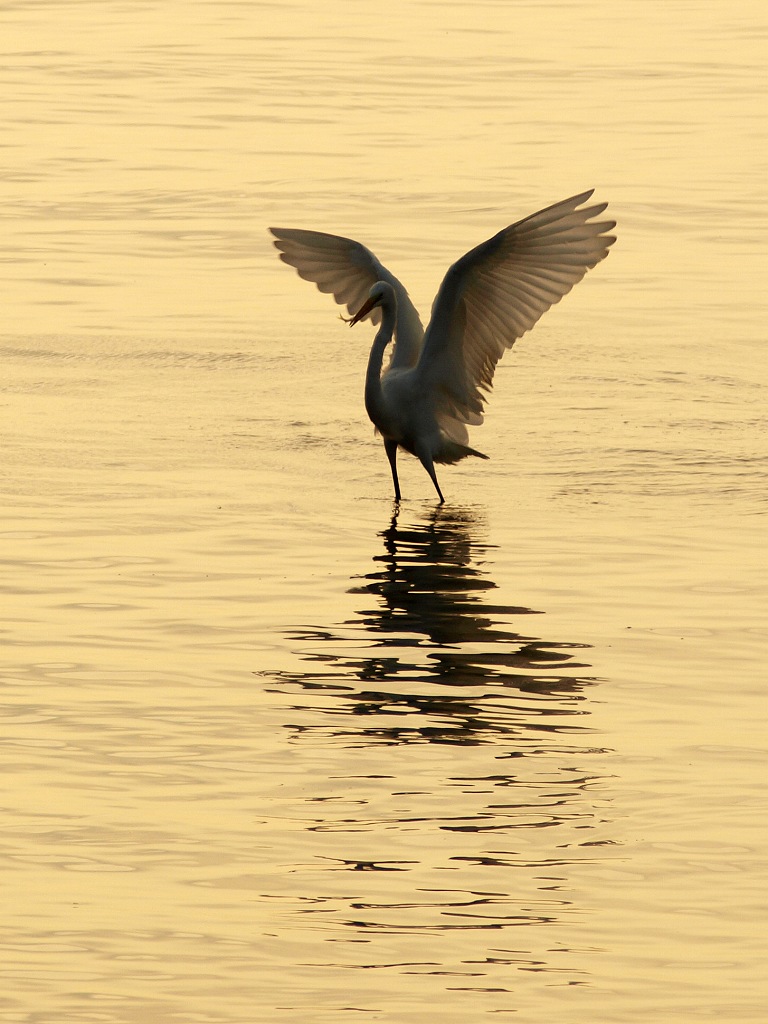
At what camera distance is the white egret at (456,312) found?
503 inches

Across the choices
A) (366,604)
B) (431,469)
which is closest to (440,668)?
(366,604)

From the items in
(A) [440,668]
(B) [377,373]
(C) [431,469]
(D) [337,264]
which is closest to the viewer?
(A) [440,668]

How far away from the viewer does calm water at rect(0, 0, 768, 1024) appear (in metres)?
7.25

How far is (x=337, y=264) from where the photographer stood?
48.8 ft

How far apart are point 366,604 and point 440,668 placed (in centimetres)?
116

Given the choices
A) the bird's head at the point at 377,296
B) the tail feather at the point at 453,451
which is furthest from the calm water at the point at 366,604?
the bird's head at the point at 377,296

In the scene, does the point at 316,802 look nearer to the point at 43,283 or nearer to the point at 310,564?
the point at 310,564

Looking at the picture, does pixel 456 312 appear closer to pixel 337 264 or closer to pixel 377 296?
pixel 377 296

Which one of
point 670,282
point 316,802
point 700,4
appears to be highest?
point 700,4

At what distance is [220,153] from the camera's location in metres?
24.0

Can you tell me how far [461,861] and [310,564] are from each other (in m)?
4.25

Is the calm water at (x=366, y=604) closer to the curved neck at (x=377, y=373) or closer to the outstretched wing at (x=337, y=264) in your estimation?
the curved neck at (x=377, y=373)

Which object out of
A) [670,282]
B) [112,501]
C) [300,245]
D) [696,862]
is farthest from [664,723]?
[670,282]

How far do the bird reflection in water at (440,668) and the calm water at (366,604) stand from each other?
3 centimetres
